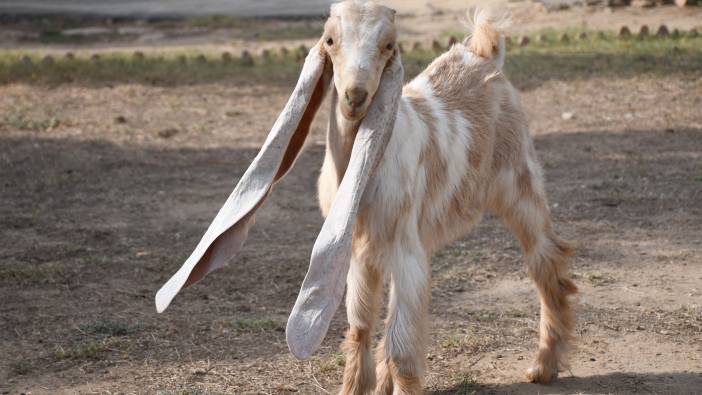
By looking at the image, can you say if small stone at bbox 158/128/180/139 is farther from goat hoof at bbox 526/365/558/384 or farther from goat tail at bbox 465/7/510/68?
goat hoof at bbox 526/365/558/384

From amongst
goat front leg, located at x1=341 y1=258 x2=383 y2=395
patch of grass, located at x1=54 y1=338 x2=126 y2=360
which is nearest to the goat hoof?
goat front leg, located at x1=341 y1=258 x2=383 y2=395

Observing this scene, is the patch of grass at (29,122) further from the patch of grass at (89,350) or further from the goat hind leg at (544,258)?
the goat hind leg at (544,258)

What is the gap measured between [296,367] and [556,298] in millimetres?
1337

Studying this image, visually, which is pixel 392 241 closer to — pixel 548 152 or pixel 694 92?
pixel 548 152

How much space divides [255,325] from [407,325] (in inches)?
61.8

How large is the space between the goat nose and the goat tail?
1.65 m

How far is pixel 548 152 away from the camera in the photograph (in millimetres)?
8938

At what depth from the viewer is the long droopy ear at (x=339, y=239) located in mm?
3804

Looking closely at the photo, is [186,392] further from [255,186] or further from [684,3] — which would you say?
[684,3]

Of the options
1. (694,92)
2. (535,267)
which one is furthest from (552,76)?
(535,267)

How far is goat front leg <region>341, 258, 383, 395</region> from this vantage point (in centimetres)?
442

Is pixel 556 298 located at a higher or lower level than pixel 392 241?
lower

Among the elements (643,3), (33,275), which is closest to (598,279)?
(33,275)

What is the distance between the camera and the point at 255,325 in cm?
547
